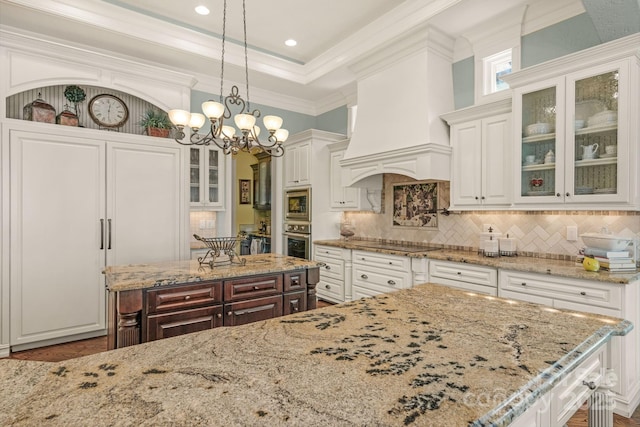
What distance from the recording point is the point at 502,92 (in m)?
3.54

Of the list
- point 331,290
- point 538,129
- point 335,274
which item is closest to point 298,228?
point 335,274

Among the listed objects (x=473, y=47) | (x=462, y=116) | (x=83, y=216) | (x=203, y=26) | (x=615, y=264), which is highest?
(x=203, y=26)

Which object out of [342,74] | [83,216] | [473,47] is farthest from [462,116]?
[83,216]

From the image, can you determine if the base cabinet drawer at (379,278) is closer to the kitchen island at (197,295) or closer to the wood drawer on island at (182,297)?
the kitchen island at (197,295)

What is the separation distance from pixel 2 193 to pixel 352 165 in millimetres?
3646

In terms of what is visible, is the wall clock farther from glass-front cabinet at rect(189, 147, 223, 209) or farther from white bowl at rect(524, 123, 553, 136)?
white bowl at rect(524, 123, 553, 136)

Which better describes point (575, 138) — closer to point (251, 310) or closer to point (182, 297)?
point (251, 310)

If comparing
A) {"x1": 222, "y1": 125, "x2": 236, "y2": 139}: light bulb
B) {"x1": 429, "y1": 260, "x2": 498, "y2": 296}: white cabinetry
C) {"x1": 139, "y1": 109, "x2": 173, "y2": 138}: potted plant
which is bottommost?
{"x1": 429, "y1": 260, "x2": 498, "y2": 296}: white cabinetry

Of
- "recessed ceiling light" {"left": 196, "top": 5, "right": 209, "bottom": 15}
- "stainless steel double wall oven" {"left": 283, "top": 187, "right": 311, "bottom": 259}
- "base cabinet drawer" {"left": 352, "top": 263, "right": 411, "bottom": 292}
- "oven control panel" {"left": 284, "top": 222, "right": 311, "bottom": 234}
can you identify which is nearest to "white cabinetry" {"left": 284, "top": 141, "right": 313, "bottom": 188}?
"stainless steel double wall oven" {"left": 283, "top": 187, "right": 311, "bottom": 259}

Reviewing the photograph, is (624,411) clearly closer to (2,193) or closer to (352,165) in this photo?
(352,165)

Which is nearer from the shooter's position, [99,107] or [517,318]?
[517,318]

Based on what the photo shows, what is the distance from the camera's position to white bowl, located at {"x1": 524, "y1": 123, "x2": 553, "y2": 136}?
115 inches

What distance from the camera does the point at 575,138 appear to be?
2.74 m

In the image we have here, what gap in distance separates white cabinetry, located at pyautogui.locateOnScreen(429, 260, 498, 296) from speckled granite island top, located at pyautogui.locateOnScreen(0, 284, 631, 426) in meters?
1.73
